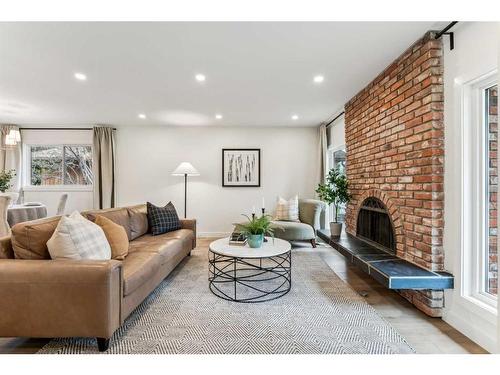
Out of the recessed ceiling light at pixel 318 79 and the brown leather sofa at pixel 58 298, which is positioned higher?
the recessed ceiling light at pixel 318 79

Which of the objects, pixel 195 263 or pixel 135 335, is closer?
pixel 135 335

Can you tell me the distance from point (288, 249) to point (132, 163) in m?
4.15

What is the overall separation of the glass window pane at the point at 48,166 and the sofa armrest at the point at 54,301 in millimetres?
4598

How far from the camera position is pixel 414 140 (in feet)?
7.50

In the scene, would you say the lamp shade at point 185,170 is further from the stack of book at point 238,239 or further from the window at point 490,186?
the window at point 490,186

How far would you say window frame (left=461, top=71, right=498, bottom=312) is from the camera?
186 cm

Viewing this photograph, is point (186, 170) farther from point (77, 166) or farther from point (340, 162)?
point (340, 162)

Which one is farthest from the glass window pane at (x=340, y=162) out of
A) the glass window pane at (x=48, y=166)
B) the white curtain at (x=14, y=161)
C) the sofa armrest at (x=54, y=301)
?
the white curtain at (x=14, y=161)

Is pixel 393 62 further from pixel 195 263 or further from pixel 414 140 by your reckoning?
pixel 195 263

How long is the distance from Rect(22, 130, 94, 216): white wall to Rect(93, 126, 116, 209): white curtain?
0.28m

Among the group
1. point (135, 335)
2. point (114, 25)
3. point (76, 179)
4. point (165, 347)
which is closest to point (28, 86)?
point (114, 25)

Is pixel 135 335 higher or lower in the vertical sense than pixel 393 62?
lower

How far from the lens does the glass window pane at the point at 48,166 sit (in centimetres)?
534

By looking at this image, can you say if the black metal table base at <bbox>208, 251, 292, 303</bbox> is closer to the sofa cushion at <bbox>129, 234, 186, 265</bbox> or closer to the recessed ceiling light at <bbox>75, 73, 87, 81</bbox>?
the sofa cushion at <bbox>129, 234, 186, 265</bbox>
